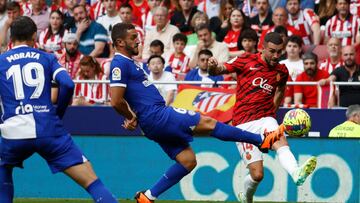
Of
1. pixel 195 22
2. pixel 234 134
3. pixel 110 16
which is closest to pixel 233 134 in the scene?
pixel 234 134

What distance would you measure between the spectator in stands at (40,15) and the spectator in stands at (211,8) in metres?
3.11

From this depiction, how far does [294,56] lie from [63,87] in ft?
27.5

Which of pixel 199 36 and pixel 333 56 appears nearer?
pixel 333 56

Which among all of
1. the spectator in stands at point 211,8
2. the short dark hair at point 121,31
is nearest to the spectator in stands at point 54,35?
the spectator in stands at point 211,8

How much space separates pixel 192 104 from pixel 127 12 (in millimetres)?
3391

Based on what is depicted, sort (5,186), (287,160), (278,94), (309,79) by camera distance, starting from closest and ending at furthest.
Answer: (5,186) → (287,160) → (278,94) → (309,79)

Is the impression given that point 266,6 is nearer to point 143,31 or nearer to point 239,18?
point 239,18

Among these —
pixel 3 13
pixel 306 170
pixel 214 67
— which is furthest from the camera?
pixel 3 13

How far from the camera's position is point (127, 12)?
2025 cm

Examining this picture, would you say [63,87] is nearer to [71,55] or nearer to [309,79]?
[309,79]

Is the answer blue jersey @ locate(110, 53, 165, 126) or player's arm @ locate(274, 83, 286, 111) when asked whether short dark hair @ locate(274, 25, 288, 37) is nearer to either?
player's arm @ locate(274, 83, 286, 111)

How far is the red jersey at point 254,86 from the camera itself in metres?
13.4

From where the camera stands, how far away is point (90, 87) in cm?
1820

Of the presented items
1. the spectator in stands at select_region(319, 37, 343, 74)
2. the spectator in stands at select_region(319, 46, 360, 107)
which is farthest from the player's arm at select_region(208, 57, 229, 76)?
the spectator in stands at select_region(319, 37, 343, 74)
